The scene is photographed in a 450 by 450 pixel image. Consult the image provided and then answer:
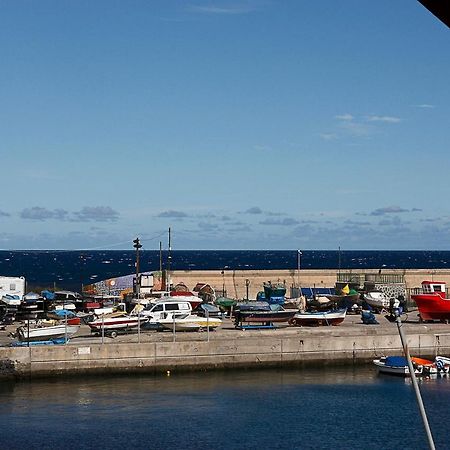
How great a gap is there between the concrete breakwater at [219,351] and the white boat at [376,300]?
36.6 ft

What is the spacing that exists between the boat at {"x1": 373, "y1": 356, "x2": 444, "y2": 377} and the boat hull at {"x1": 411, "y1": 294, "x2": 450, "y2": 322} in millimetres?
11580

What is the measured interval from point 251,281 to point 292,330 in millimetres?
38281

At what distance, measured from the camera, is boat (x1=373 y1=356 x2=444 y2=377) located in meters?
45.5

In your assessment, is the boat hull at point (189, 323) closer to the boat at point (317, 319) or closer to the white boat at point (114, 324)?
the white boat at point (114, 324)

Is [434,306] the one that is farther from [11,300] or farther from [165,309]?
[11,300]

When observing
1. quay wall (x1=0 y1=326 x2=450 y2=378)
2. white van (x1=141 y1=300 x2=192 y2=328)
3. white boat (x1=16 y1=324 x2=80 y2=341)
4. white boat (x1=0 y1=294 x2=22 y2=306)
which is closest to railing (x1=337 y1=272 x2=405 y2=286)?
quay wall (x1=0 y1=326 x2=450 y2=378)

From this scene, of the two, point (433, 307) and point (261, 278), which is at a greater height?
point (261, 278)

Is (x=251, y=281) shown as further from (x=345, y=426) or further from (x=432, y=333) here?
(x=345, y=426)

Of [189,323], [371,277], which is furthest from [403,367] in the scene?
[371,277]

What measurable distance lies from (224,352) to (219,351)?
31 cm

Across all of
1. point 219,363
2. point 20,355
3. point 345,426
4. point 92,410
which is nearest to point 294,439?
point 345,426

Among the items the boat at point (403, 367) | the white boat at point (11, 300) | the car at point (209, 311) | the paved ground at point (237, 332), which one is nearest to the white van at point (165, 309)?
the paved ground at point (237, 332)

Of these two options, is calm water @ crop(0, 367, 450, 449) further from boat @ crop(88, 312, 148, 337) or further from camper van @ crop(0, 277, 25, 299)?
camper van @ crop(0, 277, 25, 299)

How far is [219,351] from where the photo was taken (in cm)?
4719
